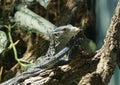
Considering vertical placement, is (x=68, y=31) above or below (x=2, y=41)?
below

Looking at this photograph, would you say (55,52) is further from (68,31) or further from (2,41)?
(2,41)

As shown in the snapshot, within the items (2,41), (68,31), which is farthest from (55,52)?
(2,41)

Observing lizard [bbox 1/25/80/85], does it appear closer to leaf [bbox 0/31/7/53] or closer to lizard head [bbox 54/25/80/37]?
lizard head [bbox 54/25/80/37]

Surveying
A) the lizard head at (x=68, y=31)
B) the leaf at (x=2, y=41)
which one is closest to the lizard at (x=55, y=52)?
the lizard head at (x=68, y=31)

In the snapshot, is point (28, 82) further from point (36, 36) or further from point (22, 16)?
point (36, 36)

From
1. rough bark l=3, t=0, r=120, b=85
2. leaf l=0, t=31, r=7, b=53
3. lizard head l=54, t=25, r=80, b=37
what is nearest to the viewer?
rough bark l=3, t=0, r=120, b=85

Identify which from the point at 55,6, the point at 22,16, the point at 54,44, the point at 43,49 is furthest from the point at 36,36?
the point at 54,44

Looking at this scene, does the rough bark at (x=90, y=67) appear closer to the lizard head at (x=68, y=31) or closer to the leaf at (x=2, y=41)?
the lizard head at (x=68, y=31)

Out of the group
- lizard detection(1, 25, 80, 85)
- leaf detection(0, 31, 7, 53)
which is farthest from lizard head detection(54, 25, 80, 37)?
leaf detection(0, 31, 7, 53)
